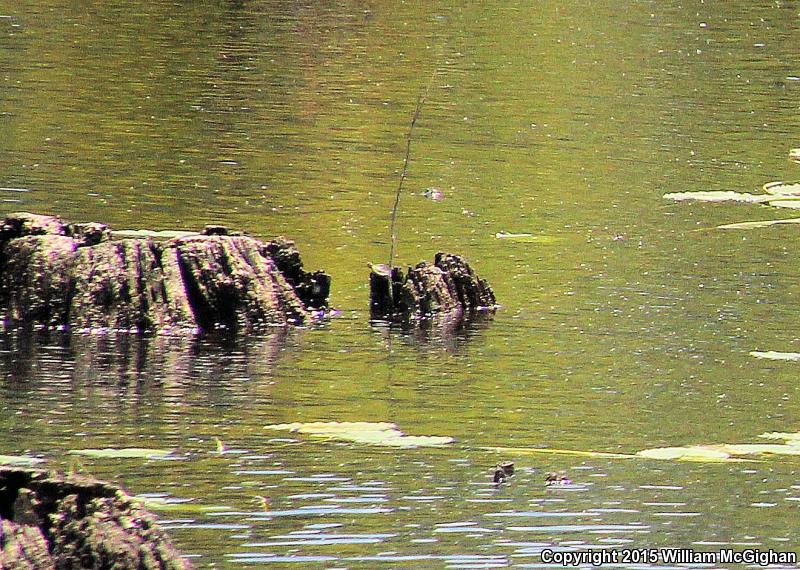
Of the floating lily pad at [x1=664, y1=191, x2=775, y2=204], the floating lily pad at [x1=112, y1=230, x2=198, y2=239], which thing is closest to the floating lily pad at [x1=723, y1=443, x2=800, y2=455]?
the floating lily pad at [x1=112, y1=230, x2=198, y2=239]

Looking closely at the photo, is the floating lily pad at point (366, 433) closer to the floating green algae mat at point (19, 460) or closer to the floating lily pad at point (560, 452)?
the floating lily pad at point (560, 452)

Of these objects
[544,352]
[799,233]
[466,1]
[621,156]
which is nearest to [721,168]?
[621,156]

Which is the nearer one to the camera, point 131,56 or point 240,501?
point 240,501

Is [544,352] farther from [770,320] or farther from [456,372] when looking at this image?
[770,320]

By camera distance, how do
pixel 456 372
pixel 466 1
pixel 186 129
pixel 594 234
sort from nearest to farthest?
1. pixel 456 372
2. pixel 594 234
3. pixel 186 129
4. pixel 466 1

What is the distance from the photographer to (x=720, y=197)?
16.1m

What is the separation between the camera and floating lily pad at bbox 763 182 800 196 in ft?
52.6

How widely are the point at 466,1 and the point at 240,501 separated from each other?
1128 inches

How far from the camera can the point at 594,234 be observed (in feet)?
48.5

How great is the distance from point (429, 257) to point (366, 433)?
14.8ft

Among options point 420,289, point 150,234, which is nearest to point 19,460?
point 420,289

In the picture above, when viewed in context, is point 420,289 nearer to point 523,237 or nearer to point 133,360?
point 133,360

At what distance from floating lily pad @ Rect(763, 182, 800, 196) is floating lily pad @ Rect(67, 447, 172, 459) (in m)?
8.22

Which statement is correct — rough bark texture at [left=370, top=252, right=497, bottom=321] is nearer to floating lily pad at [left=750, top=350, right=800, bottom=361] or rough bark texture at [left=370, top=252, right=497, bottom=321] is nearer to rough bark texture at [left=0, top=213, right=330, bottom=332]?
rough bark texture at [left=0, top=213, right=330, bottom=332]
